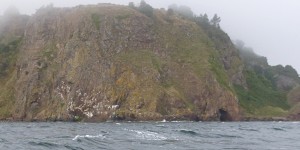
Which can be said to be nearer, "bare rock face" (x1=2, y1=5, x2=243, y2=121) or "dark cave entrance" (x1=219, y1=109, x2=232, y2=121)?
"bare rock face" (x1=2, y1=5, x2=243, y2=121)

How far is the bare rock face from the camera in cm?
14462

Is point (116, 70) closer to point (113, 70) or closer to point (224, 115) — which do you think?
point (113, 70)

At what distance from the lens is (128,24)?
17012 cm

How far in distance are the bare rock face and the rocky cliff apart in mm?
298

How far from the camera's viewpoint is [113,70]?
500ft

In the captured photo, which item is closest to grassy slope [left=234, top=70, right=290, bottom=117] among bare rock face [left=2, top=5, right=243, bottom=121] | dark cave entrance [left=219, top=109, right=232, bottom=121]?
dark cave entrance [left=219, top=109, right=232, bottom=121]

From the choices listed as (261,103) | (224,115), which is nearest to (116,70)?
(224,115)

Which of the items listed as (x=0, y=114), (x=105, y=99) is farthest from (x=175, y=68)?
(x=0, y=114)

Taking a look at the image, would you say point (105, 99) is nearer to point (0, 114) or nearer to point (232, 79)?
point (0, 114)

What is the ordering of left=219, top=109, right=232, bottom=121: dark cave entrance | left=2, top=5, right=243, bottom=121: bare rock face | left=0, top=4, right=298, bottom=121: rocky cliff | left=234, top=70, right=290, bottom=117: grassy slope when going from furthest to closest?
left=234, top=70, right=290, bottom=117: grassy slope → left=219, top=109, right=232, bottom=121: dark cave entrance → left=0, top=4, right=298, bottom=121: rocky cliff → left=2, top=5, right=243, bottom=121: bare rock face

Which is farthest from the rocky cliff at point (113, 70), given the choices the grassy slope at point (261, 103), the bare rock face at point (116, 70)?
the grassy slope at point (261, 103)

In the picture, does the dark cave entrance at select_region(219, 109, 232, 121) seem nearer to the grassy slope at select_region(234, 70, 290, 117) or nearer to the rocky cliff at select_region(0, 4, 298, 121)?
the rocky cliff at select_region(0, 4, 298, 121)

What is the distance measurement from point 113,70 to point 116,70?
96 centimetres

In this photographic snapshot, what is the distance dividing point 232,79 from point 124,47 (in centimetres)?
5224
